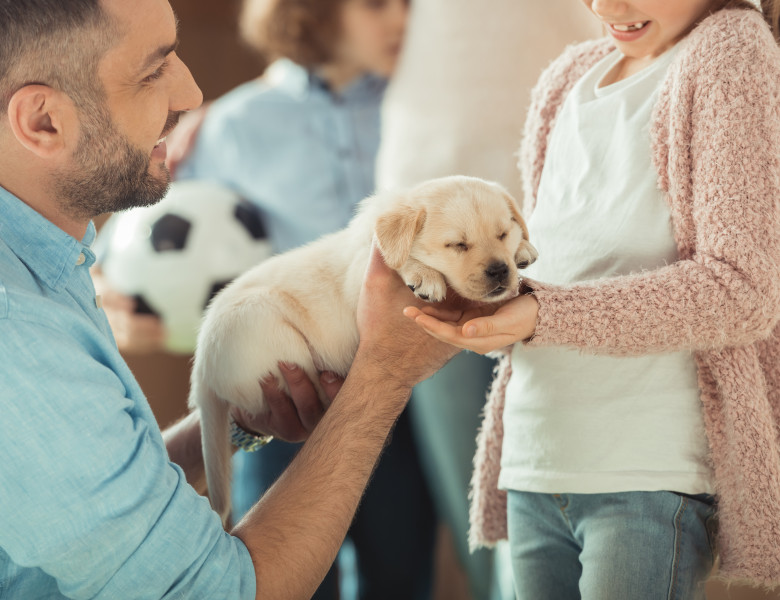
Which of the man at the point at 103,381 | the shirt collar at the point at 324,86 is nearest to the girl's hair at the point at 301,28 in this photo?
the shirt collar at the point at 324,86

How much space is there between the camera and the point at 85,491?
0.83m

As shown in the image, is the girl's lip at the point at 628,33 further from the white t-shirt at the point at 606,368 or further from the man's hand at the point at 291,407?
the man's hand at the point at 291,407

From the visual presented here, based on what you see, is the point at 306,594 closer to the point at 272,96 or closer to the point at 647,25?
the point at 647,25

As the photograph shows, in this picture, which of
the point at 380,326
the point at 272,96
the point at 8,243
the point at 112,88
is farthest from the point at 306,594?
the point at 272,96

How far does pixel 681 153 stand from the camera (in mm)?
989

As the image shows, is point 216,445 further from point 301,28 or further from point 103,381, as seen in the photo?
point 301,28

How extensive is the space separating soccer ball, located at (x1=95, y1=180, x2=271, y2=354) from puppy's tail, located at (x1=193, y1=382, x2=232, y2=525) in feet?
2.74

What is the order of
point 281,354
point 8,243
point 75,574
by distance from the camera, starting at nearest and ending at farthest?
point 75,574 < point 8,243 < point 281,354

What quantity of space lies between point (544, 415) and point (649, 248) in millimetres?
290

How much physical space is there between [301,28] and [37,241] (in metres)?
1.52

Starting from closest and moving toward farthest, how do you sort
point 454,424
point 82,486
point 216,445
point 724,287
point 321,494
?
point 82,486
point 724,287
point 321,494
point 216,445
point 454,424

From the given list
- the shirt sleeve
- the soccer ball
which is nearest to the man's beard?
the shirt sleeve

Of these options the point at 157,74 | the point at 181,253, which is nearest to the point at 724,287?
the point at 157,74

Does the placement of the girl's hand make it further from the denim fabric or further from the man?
the denim fabric
